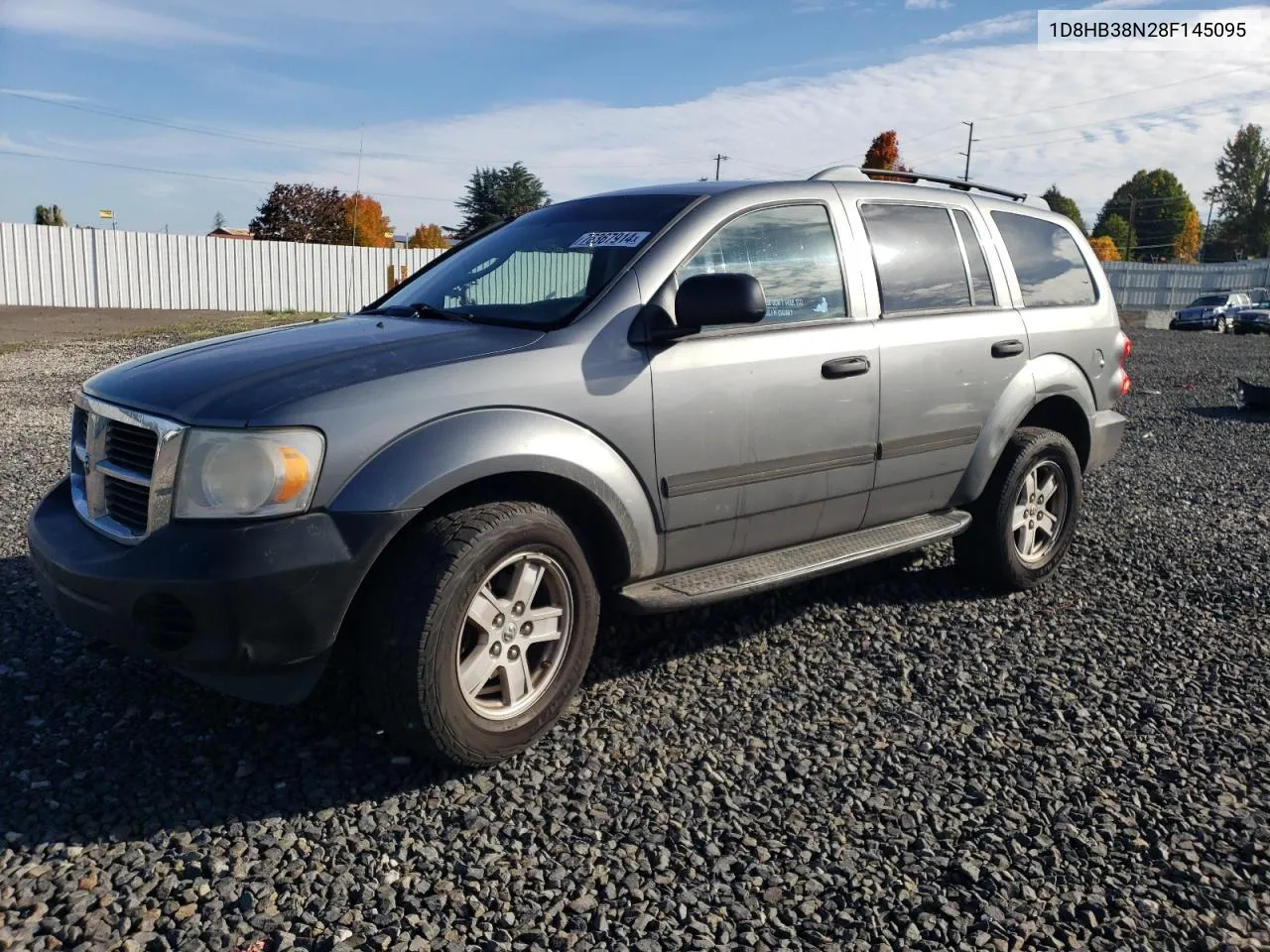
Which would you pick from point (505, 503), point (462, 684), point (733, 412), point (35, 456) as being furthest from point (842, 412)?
point (35, 456)

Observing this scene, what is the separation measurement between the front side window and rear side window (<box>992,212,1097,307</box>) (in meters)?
1.35

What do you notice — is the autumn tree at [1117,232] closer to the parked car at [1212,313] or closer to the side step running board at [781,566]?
the parked car at [1212,313]

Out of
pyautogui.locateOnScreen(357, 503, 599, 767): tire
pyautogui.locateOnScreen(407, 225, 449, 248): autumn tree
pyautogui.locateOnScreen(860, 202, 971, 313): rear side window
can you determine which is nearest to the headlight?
pyautogui.locateOnScreen(357, 503, 599, 767): tire

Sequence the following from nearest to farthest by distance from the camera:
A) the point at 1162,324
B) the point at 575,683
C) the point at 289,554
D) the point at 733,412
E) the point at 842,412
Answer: the point at 289,554, the point at 575,683, the point at 733,412, the point at 842,412, the point at 1162,324

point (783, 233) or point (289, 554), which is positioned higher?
point (783, 233)

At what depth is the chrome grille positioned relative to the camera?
304 cm

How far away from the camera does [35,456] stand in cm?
800

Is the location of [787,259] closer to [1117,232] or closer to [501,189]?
[501,189]

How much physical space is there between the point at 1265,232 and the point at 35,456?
99.0 meters

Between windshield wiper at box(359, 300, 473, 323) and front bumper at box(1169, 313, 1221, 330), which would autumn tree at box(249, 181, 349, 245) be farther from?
windshield wiper at box(359, 300, 473, 323)

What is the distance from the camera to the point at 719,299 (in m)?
3.60

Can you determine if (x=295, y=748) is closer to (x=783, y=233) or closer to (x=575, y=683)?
(x=575, y=683)

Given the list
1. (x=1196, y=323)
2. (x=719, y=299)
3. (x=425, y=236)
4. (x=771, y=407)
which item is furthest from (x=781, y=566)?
(x=425, y=236)

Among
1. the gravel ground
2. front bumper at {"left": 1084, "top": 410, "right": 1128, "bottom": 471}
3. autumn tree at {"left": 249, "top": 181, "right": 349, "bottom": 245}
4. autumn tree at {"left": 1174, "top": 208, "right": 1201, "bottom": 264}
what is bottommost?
the gravel ground
